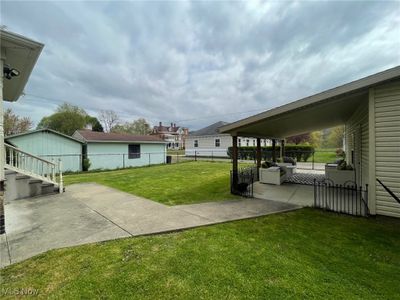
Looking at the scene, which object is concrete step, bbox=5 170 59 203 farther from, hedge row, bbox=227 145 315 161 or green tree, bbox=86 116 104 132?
green tree, bbox=86 116 104 132

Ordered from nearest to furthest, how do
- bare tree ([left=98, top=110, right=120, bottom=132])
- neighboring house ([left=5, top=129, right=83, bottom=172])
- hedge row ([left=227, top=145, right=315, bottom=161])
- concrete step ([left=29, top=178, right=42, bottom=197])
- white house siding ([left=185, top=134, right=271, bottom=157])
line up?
1. concrete step ([left=29, top=178, right=42, bottom=197])
2. neighboring house ([left=5, top=129, right=83, bottom=172])
3. hedge row ([left=227, top=145, right=315, bottom=161])
4. white house siding ([left=185, top=134, right=271, bottom=157])
5. bare tree ([left=98, top=110, right=120, bottom=132])

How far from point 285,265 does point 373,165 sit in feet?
12.8

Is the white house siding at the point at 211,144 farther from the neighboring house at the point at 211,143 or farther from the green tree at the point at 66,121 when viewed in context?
the green tree at the point at 66,121

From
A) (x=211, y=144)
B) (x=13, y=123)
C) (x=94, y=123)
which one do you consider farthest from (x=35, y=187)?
(x=94, y=123)

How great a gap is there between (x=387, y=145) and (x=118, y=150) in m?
18.7

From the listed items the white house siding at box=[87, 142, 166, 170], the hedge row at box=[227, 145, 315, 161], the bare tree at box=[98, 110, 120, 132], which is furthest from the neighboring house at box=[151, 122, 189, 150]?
the hedge row at box=[227, 145, 315, 161]

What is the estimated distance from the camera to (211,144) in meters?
29.7

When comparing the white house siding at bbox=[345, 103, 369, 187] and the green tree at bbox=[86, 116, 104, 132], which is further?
the green tree at bbox=[86, 116, 104, 132]

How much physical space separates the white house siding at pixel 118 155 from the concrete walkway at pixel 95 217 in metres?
10.7

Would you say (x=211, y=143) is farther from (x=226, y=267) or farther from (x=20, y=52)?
(x=226, y=267)

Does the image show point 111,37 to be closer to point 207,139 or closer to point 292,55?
point 292,55

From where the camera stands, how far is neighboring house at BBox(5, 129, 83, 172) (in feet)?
44.6

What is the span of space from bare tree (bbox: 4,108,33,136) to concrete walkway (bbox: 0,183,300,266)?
25980 mm

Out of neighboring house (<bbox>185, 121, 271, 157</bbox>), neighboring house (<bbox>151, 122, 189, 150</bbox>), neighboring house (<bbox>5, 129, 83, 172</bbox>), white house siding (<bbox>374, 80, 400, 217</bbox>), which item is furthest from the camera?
neighboring house (<bbox>151, 122, 189, 150</bbox>)
